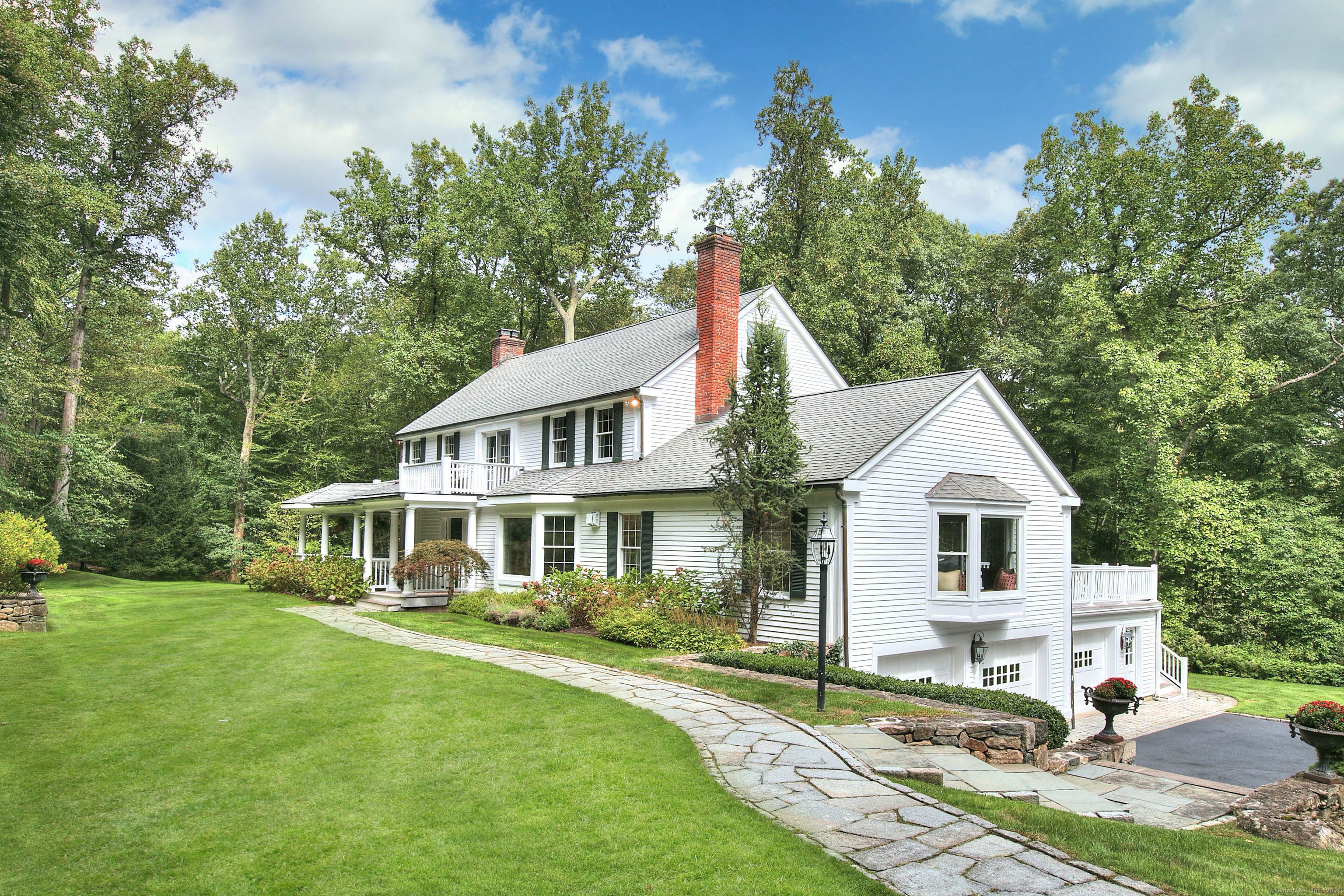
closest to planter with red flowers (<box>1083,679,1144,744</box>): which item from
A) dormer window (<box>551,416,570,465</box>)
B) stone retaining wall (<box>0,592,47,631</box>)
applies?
dormer window (<box>551,416,570,465</box>)

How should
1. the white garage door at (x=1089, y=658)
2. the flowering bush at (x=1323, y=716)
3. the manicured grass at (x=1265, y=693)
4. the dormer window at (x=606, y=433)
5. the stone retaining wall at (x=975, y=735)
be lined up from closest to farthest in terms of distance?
the stone retaining wall at (x=975, y=735), the flowering bush at (x=1323, y=716), the manicured grass at (x=1265, y=693), the white garage door at (x=1089, y=658), the dormer window at (x=606, y=433)

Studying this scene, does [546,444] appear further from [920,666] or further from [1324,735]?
[1324,735]

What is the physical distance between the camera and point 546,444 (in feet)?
69.7

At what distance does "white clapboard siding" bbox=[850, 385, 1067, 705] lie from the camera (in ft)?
41.3

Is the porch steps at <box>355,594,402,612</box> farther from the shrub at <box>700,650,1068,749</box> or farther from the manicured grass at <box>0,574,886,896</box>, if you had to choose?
the shrub at <box>700,650,1068,749</box>

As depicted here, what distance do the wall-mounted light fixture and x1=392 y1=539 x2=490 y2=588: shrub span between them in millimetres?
11870

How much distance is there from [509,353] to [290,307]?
10.9 metres

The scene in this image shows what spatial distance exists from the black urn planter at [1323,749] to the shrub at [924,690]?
2.51 metres

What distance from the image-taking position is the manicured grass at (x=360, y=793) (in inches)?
170

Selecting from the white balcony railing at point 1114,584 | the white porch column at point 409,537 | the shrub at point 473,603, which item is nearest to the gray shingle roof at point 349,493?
the white porch column at point 409,537

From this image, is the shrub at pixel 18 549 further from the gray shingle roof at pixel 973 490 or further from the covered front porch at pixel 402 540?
the gray shingle roof at pixel 973 490

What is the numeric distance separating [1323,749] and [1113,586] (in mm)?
9725

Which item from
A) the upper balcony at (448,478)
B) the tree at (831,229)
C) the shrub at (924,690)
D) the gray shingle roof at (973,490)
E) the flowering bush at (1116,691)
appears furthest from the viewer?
the tree at (831,229)

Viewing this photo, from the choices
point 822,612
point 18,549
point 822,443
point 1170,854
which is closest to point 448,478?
point 18,549
